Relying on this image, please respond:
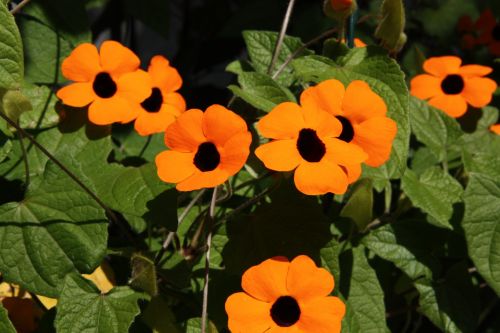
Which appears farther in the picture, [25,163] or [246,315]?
[25,163]

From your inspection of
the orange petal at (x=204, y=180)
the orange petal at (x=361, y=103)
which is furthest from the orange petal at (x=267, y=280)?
the orange petal at (x=361, y=103)

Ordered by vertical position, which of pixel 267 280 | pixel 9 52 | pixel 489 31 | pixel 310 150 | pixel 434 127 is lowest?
pixel 489 31

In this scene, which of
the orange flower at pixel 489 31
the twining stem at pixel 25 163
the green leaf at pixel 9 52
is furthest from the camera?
the orange flower at pixel 489 31

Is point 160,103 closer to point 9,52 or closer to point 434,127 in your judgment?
point 9,52

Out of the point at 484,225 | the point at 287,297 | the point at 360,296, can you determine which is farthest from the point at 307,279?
the point at 484,225

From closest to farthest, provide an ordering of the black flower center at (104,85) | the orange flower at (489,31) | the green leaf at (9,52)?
the green leaf at (9,52), the black flower center at (104,85), the orange flower at (489,31)

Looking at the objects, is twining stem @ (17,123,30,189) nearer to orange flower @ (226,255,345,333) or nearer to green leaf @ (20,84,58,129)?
green leaf @ (20,84,58,129)

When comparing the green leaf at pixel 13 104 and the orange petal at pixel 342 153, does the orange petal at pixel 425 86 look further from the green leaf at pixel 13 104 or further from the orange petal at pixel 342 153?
the green leaf at pixel 13 104
